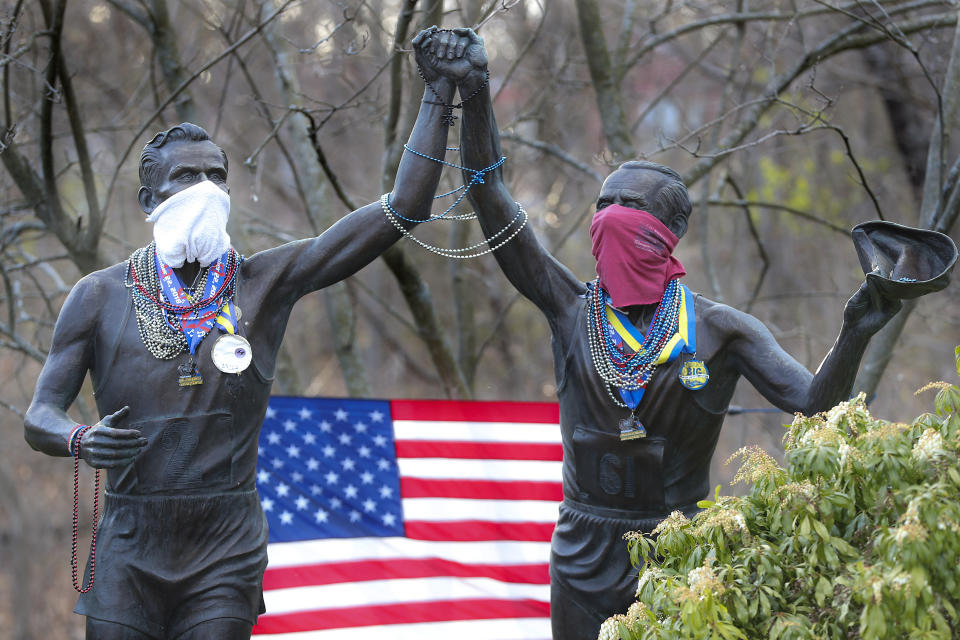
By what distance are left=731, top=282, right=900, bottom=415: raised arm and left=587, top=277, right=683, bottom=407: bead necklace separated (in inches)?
10.2

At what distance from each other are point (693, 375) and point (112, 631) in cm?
224

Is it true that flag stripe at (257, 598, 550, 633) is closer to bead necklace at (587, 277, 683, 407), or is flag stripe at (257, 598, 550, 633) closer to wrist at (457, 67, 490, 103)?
bead necklace at (587, 277, 683, 407)

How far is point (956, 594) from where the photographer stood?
3027 millimetres

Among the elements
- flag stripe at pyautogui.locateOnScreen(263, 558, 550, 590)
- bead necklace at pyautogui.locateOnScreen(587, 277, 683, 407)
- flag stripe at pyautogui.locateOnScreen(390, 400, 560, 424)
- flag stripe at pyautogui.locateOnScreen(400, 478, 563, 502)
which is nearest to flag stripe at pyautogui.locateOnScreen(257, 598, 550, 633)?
flag stripe at pyautogui.locateOnScreen(263, 558, 550, 590)

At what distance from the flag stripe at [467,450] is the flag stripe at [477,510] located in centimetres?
24

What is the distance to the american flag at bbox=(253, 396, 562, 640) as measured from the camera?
21.4 ft

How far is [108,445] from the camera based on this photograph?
3.93 meters

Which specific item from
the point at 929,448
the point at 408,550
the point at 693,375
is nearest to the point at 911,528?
the point at 929,448

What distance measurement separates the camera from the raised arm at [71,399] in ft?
12.9

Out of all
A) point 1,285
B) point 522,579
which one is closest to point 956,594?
point 522,579

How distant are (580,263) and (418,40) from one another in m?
9.47

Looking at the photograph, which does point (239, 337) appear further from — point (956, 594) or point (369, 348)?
point (369, 348)

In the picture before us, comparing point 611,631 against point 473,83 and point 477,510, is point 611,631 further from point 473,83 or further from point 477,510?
point 477,510

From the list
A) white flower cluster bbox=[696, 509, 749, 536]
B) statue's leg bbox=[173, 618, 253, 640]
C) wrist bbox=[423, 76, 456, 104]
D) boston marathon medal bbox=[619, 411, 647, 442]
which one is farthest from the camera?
boston marathon medal bbox=[619, 411, 647, 442]
